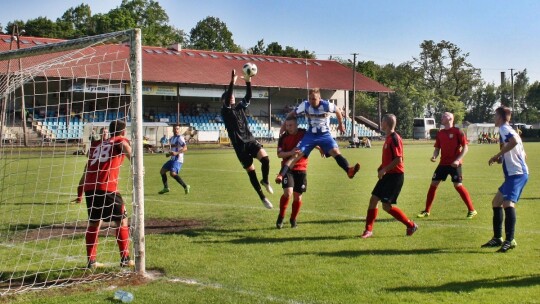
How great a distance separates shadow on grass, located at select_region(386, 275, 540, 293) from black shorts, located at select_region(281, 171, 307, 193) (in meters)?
4.39

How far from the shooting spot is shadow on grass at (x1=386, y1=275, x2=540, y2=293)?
21.5 ft

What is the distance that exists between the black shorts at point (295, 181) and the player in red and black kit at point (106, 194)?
3.45m

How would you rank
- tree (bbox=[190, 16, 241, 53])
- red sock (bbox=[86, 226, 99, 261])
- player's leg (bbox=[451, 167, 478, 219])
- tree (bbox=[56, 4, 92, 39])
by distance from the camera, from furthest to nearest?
tree (bbox=[190, 16, 241, 53]) → tree (bbox=[56, 4, 92, 39]) → player's leg (bbox=[451, 167, 478, 219]) → red sock (bbox=[86, 226, 99, 261])

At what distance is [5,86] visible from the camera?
9078 mm

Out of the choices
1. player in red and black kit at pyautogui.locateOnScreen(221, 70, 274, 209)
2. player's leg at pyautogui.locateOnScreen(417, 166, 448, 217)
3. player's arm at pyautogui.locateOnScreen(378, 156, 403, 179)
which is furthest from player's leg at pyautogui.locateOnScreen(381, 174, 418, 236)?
player in red and black kit at pyautogui.locateOnScreen(221, 70, 274, 209)

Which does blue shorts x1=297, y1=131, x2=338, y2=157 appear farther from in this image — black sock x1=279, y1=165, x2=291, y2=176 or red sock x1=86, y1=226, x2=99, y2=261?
red sock x1=86, y1=226, x2=99, y2=261

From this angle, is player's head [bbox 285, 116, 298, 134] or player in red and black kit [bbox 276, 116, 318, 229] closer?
player in red and black kit [bbox 276, 116, 318, 229]

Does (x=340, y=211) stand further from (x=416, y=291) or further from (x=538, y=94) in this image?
(x=538, y=94)

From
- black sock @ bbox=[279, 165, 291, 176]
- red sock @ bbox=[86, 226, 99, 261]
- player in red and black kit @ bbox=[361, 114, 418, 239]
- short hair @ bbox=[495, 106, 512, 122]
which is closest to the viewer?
red sock @ bbox=[86, 226, 99, 261]

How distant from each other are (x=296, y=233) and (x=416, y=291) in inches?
151

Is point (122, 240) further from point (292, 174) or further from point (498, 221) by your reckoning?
point (498, 221)

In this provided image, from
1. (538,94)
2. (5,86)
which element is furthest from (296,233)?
(538,94)

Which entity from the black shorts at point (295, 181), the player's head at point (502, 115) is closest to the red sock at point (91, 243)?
the black shorts at point (295, 181)

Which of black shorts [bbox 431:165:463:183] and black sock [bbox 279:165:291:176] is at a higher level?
black sock [bbox 279:165:291:176]
